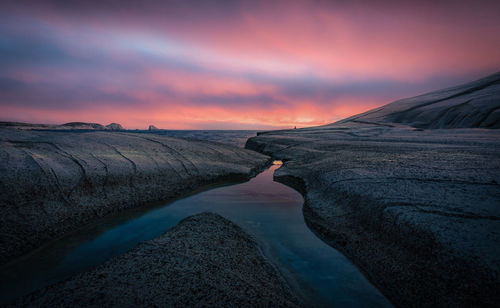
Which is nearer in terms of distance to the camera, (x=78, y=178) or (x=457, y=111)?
(x=78, y=178)

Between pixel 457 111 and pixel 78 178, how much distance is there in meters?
13.0

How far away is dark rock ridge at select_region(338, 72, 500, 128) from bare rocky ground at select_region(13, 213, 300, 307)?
10.7 m

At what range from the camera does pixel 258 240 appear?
2.04 meters

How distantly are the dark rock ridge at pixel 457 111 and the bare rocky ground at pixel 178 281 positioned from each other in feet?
35.1

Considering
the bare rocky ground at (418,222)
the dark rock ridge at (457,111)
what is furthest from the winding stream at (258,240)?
the dark rock ridge at (457,111)

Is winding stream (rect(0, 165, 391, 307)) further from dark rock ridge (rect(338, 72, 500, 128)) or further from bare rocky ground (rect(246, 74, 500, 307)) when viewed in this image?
dark rock ridge (rect(338, 72, 500, 128))

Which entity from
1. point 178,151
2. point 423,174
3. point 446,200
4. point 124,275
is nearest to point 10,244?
point 124,275

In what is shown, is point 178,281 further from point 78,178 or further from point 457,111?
point 457,111

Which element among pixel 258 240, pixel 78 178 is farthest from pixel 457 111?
pixel 78 178

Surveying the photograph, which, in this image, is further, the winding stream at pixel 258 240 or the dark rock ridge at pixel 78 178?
the dark rock ridge at pixel 78 178

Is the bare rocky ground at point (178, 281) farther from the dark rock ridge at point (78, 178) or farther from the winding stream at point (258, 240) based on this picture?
the dark rock ridge at point (78, 178)

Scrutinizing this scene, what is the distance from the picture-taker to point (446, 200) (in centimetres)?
175

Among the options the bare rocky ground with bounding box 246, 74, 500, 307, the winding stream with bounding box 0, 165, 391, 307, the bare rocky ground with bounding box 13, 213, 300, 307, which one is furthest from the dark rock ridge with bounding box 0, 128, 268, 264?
the bare rocky ground with bounding box 246, 74, 500, 307

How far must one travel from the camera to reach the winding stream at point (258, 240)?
4.66 feet
